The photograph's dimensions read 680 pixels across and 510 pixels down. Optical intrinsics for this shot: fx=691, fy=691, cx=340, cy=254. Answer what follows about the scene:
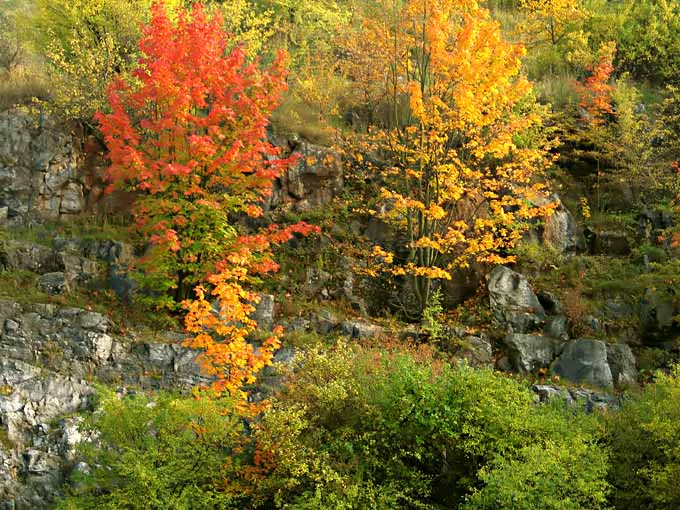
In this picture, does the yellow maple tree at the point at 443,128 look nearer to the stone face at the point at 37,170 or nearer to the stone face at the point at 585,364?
the stone face at the point at 585,364

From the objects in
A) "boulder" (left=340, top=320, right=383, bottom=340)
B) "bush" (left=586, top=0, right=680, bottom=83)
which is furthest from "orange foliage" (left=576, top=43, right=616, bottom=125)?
"boulder" (left=340, top=320, right=383, bottom=340)

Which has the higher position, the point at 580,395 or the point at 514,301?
the point at 514,301

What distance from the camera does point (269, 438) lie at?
9.80m

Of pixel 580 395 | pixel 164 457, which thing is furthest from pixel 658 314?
pixel 164 457

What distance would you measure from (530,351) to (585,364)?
4.05 ft

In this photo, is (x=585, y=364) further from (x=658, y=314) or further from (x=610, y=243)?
(x=610, y=243)

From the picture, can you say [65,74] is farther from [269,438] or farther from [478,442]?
[478,442]

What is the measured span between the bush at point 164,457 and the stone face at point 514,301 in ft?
28.7

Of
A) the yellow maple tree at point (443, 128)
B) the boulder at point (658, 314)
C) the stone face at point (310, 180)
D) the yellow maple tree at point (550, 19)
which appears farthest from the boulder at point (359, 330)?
the yellow maple tree at point (550, 19)

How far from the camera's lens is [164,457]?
9.58m

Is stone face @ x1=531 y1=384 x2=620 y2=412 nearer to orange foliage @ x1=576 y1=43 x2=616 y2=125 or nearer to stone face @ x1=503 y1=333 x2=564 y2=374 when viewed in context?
stone face @ x1=503 y1=333 x2=564 y2=374

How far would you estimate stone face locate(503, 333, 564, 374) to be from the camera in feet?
52.2

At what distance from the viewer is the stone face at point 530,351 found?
1591cm

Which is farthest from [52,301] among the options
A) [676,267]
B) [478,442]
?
[676,267]
